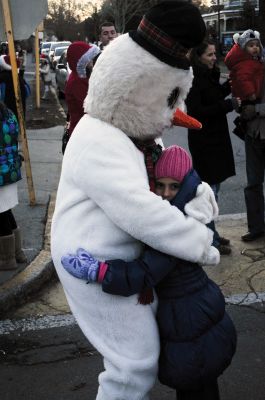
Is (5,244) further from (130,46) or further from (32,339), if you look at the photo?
(130,46)

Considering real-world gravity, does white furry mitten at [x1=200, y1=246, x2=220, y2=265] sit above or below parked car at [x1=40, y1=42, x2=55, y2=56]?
above

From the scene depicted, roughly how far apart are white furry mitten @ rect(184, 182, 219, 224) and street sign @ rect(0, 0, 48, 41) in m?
4.39

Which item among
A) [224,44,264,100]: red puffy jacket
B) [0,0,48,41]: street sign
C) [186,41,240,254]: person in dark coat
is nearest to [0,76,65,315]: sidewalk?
[186,41,240,254]: person in dark coat

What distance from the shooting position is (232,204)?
257 inches

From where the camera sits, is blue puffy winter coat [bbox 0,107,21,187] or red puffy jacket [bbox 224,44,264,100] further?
red puffy jacket [bbox 224,44,264,100]

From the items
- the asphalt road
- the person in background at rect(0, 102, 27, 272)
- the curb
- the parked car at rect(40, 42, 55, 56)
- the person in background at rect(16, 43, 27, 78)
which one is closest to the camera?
the asphalt road

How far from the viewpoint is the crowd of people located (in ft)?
6.54

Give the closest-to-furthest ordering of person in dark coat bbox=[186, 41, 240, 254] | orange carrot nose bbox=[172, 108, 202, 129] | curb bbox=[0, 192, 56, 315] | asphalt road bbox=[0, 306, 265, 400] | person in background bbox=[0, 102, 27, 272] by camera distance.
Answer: orange carrot nose bbox=[172, 108, 202, 129], asphalt road bbox=[0, 306, 265, 400], curb bbox=[0, 192, 56, 315], person in background bbox=[0, 102, 27, 272], person in dark coat bbox=[186, 41, 240, 254]

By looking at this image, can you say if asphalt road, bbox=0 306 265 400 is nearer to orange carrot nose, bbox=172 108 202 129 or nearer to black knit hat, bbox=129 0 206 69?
orange carrot nose, bbox=172 108 202 129

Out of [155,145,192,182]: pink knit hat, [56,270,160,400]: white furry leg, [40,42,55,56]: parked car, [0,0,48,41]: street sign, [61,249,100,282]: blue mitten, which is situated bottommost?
[40,42,55,56]: parked car

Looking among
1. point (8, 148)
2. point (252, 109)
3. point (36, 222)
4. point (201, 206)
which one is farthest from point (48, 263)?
point (201, 206)

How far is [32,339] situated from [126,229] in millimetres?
2008

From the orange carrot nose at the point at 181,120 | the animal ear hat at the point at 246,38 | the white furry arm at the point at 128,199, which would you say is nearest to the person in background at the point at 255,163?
the animal ear hat at the point at 246,38

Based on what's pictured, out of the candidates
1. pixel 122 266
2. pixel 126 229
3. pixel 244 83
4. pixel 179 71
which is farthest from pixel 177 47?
pixel 244 83
